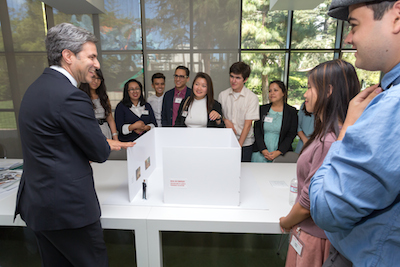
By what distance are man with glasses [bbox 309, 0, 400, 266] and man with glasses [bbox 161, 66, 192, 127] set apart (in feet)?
8.92

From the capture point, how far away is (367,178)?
1.62 feet

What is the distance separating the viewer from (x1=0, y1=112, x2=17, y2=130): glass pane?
427cm

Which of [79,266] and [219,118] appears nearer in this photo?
[79,266]

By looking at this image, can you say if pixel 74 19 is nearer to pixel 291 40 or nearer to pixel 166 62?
pixel 166 62

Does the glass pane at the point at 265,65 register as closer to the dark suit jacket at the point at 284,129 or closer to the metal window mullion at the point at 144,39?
the metal window mullion at the point at 144,39

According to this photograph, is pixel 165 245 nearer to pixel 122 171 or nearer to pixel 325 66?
pixel 122 171

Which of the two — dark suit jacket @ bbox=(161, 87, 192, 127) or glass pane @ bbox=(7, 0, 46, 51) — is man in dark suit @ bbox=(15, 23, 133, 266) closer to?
dark suit jacket @ bbox=(161, 87, 192, 127)

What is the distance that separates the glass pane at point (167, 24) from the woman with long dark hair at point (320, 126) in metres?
4.23

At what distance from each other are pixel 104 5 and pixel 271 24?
3396 millimetres

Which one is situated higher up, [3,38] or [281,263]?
[3,38]

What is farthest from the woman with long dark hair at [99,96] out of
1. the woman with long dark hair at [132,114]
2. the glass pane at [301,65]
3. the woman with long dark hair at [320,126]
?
the glass pane at [301,65]

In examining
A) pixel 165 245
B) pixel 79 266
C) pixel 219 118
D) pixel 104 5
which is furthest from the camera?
pixel 104 5

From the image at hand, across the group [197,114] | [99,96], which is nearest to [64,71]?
[197,114]

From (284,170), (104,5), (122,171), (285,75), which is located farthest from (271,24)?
(122,171)
